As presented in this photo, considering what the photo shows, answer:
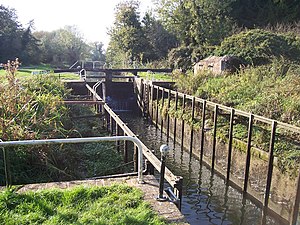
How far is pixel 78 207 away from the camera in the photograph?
3.52 meters

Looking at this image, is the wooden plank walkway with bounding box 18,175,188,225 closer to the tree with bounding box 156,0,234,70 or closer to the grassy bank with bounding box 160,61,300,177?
the grassy bank with bounding box 160,61,300,177

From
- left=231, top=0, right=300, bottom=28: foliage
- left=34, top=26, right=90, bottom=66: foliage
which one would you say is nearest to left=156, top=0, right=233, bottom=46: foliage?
left=231, top=0, right=300, bottom=28: foliage

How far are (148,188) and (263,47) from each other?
14498 mm

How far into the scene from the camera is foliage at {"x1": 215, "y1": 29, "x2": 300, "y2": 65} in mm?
16188

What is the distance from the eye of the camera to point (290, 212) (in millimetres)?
6020

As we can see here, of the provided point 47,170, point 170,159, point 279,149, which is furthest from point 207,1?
point 47,170

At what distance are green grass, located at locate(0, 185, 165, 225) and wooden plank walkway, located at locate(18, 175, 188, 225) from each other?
125mm

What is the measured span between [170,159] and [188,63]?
52.0ft

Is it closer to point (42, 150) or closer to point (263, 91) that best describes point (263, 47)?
point (263, 91)

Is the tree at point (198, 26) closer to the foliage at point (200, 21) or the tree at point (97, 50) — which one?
the foliage at point (200, 21)

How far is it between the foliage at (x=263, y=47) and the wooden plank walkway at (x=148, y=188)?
43.8ft

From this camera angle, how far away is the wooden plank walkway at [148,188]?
11.3 feet

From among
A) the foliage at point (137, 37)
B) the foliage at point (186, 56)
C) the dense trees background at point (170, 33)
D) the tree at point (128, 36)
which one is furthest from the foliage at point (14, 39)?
the foliage at point (186, 56)

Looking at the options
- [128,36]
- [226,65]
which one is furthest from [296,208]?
[128,36]
